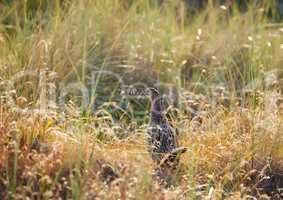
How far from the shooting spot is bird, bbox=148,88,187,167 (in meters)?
3.82

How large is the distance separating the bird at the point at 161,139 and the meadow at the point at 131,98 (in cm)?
5

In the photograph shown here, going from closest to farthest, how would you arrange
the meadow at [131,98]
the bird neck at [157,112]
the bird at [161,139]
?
the meadow at [131,98], the bird at [161,139], the bird neck at [157,112]

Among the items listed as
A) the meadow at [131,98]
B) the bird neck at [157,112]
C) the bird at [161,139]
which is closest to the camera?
the meadow at [131,98]

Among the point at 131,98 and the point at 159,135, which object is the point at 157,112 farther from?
the point at 131,98

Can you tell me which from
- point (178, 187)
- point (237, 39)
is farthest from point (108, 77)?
point (178, 187)

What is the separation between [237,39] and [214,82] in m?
0.78

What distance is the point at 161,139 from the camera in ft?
12.8

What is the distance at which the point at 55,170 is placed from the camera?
3.46 meters

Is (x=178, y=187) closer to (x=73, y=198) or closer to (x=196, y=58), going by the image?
(x=73, y=198)

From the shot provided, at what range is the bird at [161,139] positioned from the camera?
3.82 metres

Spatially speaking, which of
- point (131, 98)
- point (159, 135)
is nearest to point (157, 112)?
point (159, 135)

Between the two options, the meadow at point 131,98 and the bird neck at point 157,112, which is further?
the bird neck at point 157,112

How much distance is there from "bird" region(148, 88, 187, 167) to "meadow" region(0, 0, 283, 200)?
5cm

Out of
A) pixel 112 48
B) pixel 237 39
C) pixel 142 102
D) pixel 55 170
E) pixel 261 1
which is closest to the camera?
pixel 55 170
